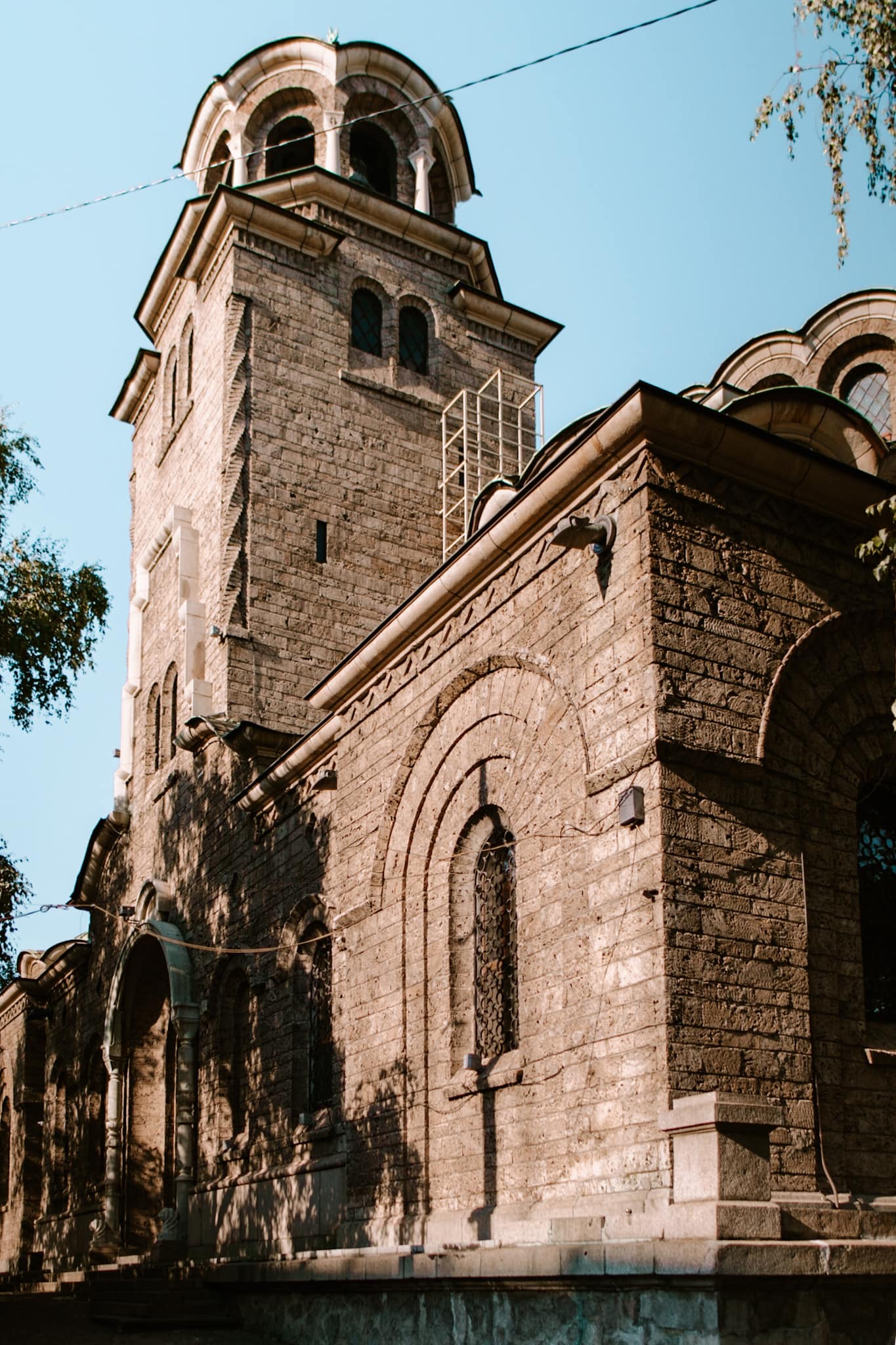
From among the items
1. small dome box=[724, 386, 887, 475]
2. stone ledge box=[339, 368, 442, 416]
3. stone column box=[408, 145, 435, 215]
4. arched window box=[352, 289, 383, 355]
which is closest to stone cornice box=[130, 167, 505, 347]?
stone column box=[408, 145, 435, 215]

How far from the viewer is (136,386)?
25.7m

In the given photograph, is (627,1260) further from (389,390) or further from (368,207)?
(368,207)

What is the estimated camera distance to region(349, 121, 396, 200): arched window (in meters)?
24.5

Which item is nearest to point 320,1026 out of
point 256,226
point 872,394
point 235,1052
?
point 235,1052

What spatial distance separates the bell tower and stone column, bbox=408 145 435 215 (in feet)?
0.13

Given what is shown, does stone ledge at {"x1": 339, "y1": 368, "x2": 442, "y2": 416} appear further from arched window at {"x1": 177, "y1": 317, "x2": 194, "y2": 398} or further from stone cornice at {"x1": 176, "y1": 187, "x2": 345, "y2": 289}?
arched window at {"x1": 177, "y1": 317, "x2": 194, "y2": 398}

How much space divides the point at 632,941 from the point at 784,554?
3186 mm

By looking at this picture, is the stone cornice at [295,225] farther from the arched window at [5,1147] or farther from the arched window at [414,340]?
the arched window at [5,1147]

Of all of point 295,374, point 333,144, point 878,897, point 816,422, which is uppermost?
point 333,144


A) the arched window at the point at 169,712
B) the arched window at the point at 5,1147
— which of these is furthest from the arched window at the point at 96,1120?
the arched window at the point at 5,1147

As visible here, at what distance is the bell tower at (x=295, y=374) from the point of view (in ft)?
66.6

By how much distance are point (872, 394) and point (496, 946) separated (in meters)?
9.22

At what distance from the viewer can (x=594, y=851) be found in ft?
32.6

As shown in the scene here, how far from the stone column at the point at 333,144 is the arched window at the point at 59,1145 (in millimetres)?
16574
